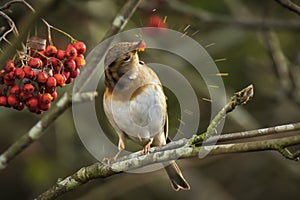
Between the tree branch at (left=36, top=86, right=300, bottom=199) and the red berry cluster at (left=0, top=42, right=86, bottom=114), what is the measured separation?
1.32 ft

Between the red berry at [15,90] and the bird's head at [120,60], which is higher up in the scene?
the red berry at [15,90]

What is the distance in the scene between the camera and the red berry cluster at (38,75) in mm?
2633

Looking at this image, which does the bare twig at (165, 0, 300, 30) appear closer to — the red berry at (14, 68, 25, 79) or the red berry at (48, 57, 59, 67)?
the red berry at (48, 57, 59, 67)

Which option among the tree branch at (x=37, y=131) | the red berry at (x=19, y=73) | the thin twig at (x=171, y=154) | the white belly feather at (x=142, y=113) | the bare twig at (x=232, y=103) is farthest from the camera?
the white belly feather at (x=142, y=113)

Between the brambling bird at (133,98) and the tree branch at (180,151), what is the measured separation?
708mm

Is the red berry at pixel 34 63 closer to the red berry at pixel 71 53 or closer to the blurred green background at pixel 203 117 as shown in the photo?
the red berry at pixel 71 53

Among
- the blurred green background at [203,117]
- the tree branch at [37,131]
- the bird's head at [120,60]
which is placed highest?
the bird's head at [120,60]

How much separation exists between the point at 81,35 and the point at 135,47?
2.65 m

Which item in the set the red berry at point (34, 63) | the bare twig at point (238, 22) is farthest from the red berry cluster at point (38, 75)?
the bare twig at point (238, 22)

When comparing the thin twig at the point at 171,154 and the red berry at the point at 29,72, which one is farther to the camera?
the red berry at the point at 29,72

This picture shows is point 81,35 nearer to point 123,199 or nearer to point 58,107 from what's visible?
point 123,199

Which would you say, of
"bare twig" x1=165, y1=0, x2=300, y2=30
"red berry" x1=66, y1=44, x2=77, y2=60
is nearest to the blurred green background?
"bare twig" x1=165, y1=0, x2=300, y2=30

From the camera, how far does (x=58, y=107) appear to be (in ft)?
11.5

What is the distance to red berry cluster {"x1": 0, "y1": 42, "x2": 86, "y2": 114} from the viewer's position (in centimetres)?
263
